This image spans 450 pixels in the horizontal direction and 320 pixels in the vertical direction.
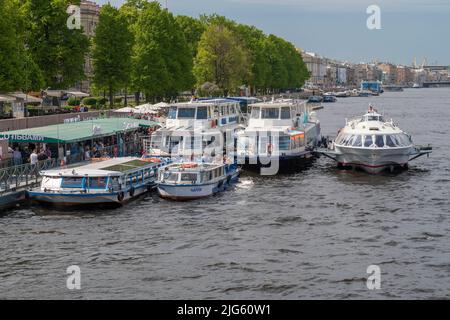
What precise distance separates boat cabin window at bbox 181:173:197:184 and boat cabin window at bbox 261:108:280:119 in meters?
18.5

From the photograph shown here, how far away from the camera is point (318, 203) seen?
1815 inches

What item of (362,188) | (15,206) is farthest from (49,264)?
(362,188)

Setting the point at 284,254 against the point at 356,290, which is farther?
the point at 284,254

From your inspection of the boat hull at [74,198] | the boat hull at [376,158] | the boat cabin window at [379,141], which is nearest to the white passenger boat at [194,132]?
the boat hull at [376,158]

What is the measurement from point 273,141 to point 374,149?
316 inches

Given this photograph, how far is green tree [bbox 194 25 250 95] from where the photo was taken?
128 m

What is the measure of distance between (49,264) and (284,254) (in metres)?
10.6

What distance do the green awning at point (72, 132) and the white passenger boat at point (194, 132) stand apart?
2964mm

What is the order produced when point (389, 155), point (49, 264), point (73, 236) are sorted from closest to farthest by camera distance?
point (49, 264), point (73, 236), point (389, 155)

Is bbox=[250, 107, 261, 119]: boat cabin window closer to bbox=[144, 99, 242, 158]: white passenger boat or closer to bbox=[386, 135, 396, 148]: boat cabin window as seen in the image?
bbox=[144, 99, 242, 158]: white passenger boat

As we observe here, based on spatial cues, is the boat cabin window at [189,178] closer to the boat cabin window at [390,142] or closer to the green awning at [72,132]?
the green awning at [72,132]

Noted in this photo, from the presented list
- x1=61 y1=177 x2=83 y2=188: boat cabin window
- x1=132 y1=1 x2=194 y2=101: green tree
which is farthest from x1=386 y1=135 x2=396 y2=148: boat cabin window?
x1=132 y1=1 x2=194 y2=101: green tree
